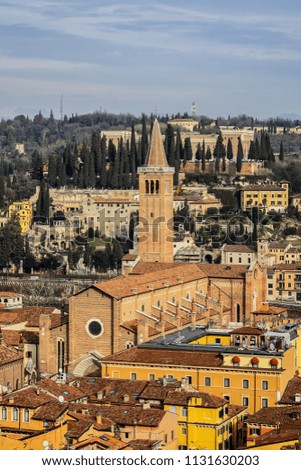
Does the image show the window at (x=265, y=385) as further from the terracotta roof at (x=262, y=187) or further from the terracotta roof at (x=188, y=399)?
the terracotta roof at (x=262, y=187)

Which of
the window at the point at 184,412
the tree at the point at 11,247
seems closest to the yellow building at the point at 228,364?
the window at the point at 184,412

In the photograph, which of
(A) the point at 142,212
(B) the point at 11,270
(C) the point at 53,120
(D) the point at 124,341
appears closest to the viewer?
(D) the point at 124,341

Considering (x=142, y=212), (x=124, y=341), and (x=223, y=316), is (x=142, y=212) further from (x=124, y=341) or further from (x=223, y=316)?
(x=124, y=341)

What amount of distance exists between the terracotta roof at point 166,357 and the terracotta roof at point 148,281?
2832mm

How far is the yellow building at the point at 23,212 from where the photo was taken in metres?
62.4

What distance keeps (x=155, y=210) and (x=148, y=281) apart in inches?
299

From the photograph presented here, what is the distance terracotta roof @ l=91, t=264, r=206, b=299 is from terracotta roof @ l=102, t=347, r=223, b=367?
2.83 m

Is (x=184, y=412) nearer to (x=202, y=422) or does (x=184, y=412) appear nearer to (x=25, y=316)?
(x=202, y=422)

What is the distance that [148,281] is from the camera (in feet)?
102

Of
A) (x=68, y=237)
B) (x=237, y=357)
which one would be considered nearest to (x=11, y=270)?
(x=68, y=237)

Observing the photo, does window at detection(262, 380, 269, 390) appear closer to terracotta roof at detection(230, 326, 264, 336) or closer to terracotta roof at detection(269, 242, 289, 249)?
terracotta roof at detection(230, 326, 264, 336)

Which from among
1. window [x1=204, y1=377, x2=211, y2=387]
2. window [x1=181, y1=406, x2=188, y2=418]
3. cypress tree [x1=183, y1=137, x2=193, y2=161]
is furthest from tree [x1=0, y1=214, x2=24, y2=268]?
window [x1=181, y1=406, x2=188, y2=418]

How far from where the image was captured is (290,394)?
77.1 ft
